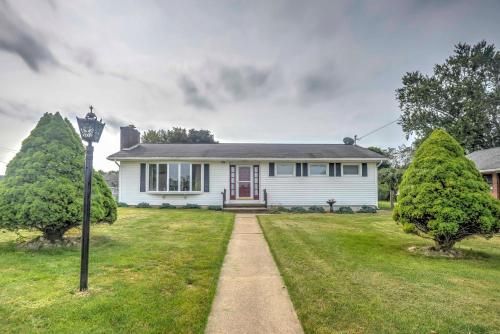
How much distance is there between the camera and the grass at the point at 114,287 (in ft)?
9.35

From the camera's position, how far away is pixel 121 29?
392 inches

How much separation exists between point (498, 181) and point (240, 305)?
20266 millimetres

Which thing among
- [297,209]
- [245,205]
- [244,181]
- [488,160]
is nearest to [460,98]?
[488,160]

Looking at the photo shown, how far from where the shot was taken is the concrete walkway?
295 centimetres

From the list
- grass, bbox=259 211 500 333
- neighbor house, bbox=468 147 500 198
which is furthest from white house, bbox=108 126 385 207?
grass, bbox=259 211 500 333

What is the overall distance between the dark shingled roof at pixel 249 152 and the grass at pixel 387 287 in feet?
30.5

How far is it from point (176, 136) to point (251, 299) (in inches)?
1466

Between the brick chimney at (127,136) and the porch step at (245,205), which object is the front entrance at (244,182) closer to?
the porch step at (245,205)

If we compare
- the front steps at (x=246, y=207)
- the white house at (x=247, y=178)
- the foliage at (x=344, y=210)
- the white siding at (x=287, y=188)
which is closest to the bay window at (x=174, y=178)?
the white house at (x=247, y=178)

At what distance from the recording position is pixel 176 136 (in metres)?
39.0

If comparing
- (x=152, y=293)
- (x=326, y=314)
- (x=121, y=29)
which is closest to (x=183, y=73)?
(x=121, y=29)

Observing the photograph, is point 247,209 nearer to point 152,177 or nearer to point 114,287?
point 152,177

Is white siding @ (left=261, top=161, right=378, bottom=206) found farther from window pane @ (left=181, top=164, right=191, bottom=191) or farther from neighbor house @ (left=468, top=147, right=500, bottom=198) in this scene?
neighbor house @ (left=468, top=147, right=500, bottom=198)

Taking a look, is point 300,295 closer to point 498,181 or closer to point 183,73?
point 183,73
